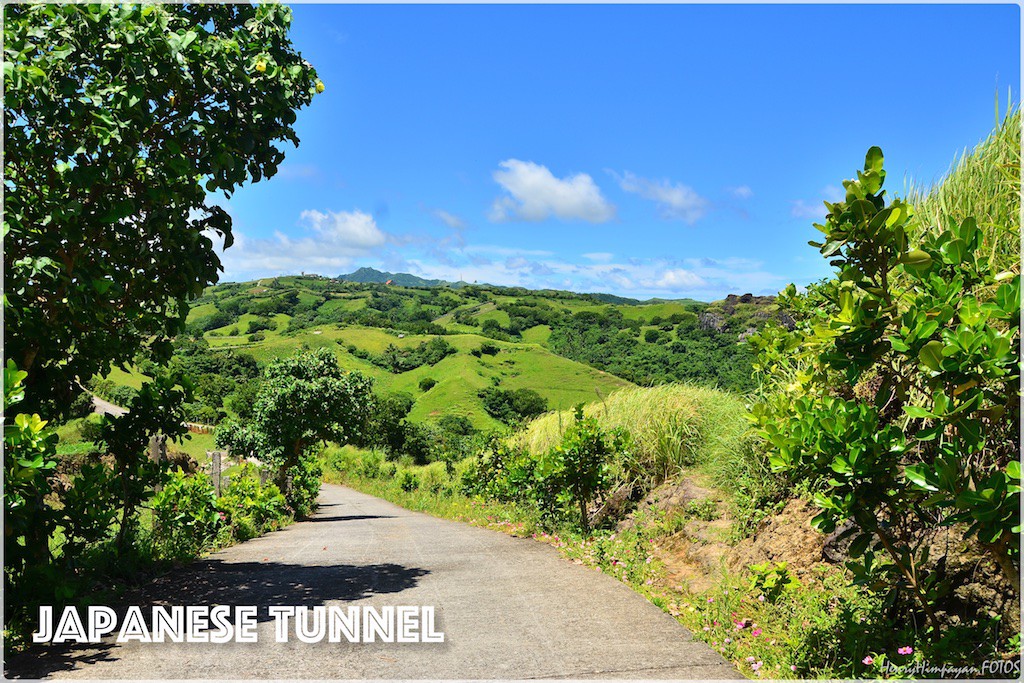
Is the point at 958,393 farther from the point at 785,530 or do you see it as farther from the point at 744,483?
the point at 744,483

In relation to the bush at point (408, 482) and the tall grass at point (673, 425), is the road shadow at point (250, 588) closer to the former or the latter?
the tall grass at point (673, 425)

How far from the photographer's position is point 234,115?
6.10 m

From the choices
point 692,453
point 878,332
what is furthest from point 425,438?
point 878,332

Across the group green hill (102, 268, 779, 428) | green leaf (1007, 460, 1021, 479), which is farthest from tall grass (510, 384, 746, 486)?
green hill (102, 268, 779, 428)

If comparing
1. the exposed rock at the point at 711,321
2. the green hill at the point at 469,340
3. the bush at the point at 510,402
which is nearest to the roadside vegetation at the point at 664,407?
the green hill at the point at 469,340

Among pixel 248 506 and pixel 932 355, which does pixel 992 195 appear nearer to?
pixel 932 355

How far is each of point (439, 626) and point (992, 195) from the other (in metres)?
5.30

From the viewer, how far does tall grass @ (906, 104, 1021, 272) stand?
4.98 m

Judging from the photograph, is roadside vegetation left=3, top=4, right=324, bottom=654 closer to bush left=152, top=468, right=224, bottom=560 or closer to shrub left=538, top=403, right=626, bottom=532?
bush left=152, top=468, right=224, bottom=560

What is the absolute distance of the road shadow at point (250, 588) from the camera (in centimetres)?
492

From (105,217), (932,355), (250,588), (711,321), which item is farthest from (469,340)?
(932,355)

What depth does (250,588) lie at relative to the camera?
702 cm

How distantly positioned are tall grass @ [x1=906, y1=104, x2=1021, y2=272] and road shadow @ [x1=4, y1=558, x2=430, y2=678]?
564 centimetres

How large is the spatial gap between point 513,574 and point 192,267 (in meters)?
4.39
